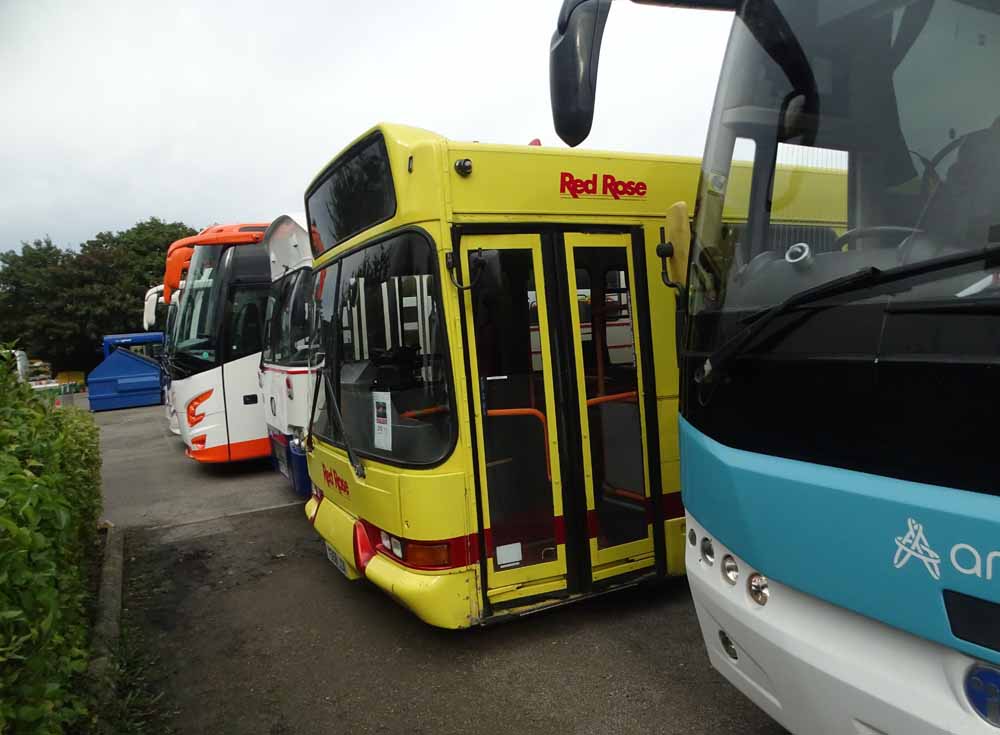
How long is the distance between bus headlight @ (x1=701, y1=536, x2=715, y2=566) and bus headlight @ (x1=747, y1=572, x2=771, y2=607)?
0.81 feet

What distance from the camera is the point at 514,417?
4148mm

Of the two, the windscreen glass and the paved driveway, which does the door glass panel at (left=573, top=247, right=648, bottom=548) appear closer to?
the paved driveway

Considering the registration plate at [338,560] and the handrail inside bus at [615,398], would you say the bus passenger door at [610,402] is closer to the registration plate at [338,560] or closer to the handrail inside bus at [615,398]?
the handrail inside bus at [615,398]

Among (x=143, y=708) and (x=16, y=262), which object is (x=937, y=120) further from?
(x=16, y=262)

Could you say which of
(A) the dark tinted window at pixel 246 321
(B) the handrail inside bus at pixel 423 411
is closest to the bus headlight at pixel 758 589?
(B) the handrail inside bus at pixel 423 411

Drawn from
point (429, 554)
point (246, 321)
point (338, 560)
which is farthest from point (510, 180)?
point (246, 321)

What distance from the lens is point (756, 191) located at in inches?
103

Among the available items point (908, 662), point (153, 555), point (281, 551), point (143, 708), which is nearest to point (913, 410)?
point (908, 662)

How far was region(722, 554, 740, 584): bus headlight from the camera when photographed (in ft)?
7.54

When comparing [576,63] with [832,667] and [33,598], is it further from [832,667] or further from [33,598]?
[33,598]

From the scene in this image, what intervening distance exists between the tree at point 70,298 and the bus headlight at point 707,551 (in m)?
39.0

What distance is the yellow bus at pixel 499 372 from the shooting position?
369cm

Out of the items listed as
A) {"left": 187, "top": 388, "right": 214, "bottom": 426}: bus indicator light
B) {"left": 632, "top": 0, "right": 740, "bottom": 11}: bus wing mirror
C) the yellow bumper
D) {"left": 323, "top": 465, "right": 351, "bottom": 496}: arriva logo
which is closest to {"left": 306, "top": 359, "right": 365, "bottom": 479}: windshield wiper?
{"left": 323, "top": 465, "right": 351, "bottom": 496}: arriva logo

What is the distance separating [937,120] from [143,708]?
14.1 ft
